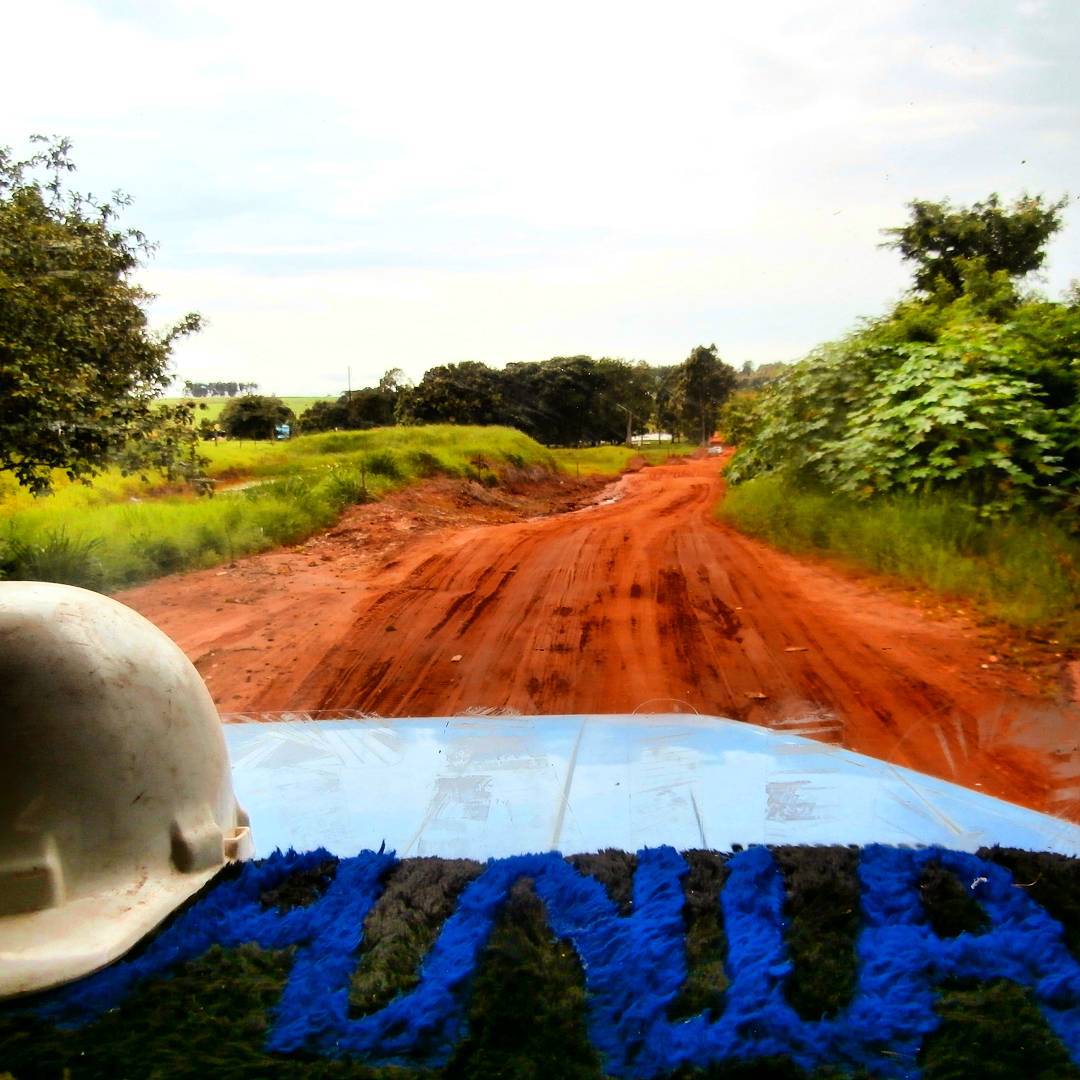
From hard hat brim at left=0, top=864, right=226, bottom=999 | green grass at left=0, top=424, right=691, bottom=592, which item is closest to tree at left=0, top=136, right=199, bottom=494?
green grass at left=0, top=424, right=691, bottom=592

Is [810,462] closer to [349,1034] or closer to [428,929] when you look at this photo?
[428,929]

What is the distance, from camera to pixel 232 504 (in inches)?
113

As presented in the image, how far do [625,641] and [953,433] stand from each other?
3.95ft

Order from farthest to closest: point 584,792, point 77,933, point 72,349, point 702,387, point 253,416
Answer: point 702,387 → point 253,416 → point 72,349 → point 584,792 → point 77,933

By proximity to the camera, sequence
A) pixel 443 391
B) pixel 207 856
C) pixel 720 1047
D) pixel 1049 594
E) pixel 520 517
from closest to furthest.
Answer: pixel 720 1047, pixel 207 856, pixel 1049 594, pixel 443 391, pixel 520 517

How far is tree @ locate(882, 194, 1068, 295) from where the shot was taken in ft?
9.29

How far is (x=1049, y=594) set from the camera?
8.32 ft

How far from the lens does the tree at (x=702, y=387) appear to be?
332 cm

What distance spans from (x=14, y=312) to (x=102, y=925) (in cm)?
173

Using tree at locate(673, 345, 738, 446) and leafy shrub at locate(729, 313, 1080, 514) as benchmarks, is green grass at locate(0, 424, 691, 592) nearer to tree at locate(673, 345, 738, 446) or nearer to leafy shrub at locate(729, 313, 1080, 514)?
tree at locate(673, 345, 738, 446)

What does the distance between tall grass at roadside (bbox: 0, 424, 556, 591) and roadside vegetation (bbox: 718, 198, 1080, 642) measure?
1061 mm

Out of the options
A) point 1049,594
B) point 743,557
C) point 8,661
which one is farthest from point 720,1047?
point 743,557

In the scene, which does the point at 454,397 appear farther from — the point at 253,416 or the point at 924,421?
the point at 924,421

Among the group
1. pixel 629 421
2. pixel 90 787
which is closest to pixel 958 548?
pixel 629 421
